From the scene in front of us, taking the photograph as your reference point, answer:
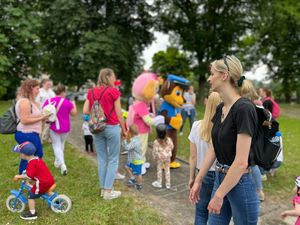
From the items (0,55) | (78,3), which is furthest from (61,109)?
(78,3)

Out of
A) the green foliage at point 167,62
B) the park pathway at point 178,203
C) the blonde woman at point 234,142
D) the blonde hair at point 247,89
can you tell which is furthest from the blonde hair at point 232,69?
the green foliage at point 167,62

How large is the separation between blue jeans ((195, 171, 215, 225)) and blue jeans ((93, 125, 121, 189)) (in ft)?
6.64

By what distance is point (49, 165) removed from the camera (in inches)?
260

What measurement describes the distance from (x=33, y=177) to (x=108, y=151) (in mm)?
1259

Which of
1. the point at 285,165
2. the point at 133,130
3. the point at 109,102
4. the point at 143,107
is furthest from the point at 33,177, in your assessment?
the point at 285,165

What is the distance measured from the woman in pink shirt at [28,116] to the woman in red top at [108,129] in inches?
33.1

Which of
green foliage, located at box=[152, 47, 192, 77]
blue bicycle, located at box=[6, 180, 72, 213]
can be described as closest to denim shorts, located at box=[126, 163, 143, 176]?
blue bicycle, located at box=[6, 180, 72, 213]

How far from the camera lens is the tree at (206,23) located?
2330 cm

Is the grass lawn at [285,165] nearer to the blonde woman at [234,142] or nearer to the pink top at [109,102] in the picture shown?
the pink top at [109,102]

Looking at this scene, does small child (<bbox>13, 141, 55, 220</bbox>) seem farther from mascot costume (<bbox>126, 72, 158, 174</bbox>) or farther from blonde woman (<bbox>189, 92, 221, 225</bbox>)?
mascot costume (<bbox>126, 72, 158, 174</bbox>)

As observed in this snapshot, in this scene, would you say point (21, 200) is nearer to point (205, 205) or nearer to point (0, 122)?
point (0, 122)

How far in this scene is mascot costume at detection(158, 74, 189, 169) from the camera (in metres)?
6.55

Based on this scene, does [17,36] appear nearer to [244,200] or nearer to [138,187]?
[138,187]

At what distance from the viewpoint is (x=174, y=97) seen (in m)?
6.54
